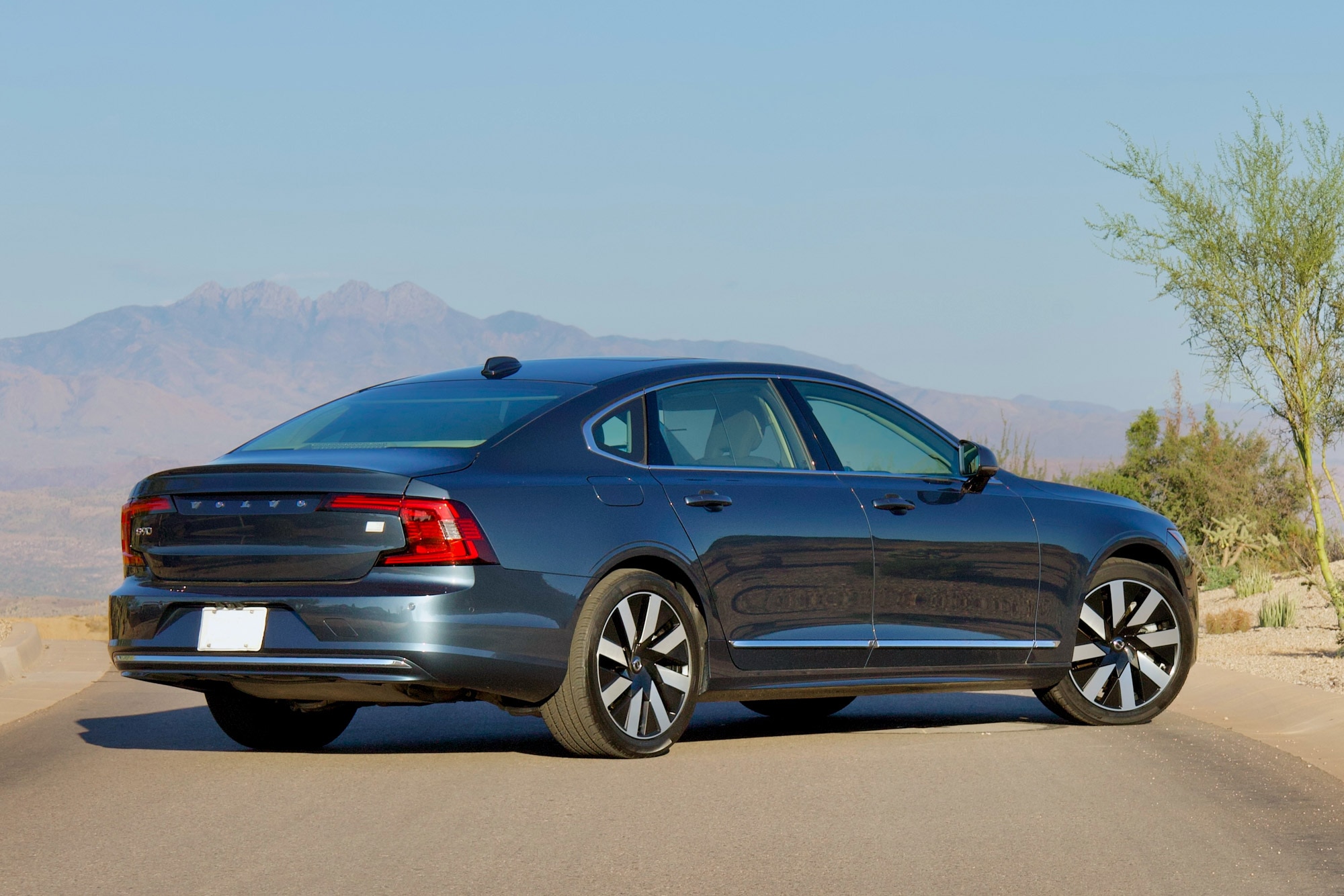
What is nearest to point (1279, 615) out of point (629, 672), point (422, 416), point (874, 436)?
point (874, 436)

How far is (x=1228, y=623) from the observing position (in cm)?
1659

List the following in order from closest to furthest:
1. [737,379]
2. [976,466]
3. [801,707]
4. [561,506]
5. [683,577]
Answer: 1. [561,506]
2. [683,577]
3. [737,379]
4. [976,466]
5. [801,707]

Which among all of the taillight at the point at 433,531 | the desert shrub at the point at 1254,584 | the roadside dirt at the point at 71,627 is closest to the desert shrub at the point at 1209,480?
the desert shrub at the point at 1254,584

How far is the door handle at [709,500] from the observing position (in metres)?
7.87

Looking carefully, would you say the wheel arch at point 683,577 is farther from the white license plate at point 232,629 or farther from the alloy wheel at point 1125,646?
the alloy wheel at point 1125,646

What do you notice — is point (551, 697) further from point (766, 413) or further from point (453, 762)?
point (766, 413)

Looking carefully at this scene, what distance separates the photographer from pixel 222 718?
8.35 m

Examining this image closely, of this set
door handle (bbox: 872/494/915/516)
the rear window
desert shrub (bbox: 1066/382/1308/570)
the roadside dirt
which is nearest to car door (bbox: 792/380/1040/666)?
door handle (bbox: 872/494/915/516)

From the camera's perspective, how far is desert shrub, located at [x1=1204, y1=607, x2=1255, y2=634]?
54.0ft

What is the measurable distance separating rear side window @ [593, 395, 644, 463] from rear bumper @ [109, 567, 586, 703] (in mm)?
725

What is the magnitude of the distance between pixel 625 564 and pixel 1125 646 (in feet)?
10.7

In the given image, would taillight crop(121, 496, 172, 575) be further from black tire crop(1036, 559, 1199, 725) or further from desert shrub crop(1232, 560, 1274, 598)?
desert shrub crop(1232, 560, 1274, 598)

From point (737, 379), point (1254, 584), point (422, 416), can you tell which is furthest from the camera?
point (1254, 584)

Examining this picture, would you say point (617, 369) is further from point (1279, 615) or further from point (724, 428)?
point (1279, 615)
